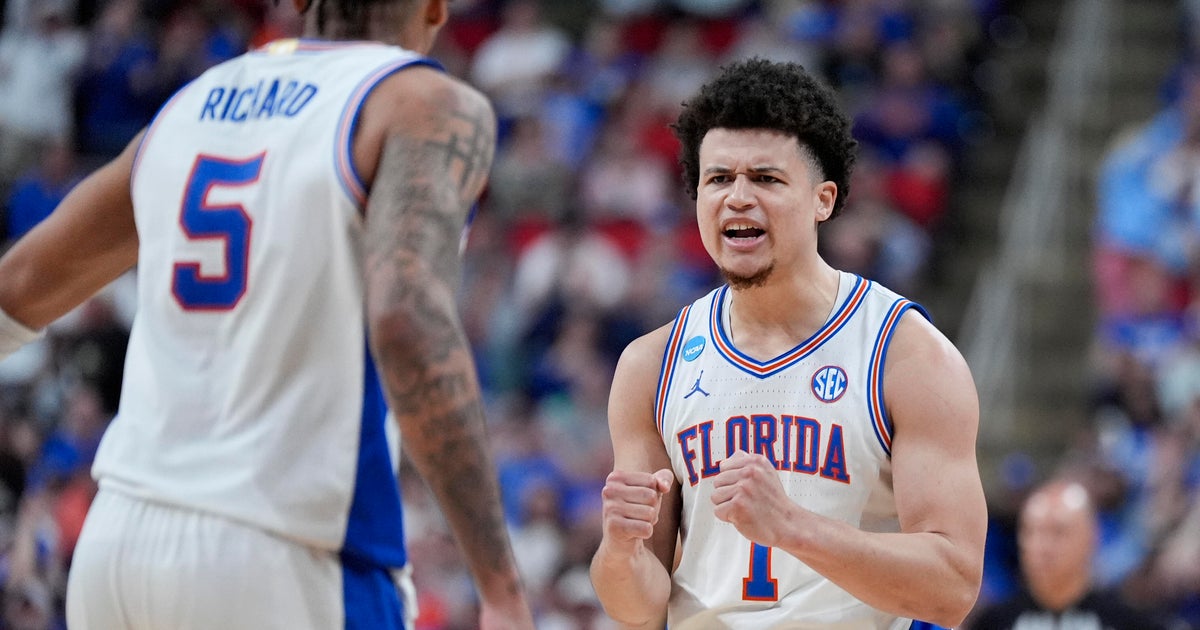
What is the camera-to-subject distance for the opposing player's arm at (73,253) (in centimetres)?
373

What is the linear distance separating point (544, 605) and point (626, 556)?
252 inches

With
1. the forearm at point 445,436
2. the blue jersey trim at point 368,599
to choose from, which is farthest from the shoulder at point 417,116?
the blue jersey trim at point 368,599

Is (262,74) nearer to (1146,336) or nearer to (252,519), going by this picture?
(252,519)

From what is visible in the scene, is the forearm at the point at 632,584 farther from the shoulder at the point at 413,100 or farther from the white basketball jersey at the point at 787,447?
the shoulder at the point at 413,100

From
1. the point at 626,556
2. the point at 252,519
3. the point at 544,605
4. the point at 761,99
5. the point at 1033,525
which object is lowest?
the point at 544,605

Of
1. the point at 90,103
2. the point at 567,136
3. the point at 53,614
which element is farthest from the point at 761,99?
the point at 90,103

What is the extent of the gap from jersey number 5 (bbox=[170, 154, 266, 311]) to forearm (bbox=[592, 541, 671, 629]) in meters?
1.36

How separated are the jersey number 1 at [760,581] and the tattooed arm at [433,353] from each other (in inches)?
55.8

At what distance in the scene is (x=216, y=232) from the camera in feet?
11.0

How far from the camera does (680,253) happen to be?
12.8 metres

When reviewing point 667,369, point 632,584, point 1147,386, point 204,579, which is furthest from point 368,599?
point 1147,386

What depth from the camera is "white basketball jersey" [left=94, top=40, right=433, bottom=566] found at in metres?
3.25

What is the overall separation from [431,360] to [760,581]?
66.0 inches

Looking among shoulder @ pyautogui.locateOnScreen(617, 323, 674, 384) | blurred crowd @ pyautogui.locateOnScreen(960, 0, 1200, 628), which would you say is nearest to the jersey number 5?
shoulder @ pyautogui.locateOnScreen(617, 323, 674, 384)
